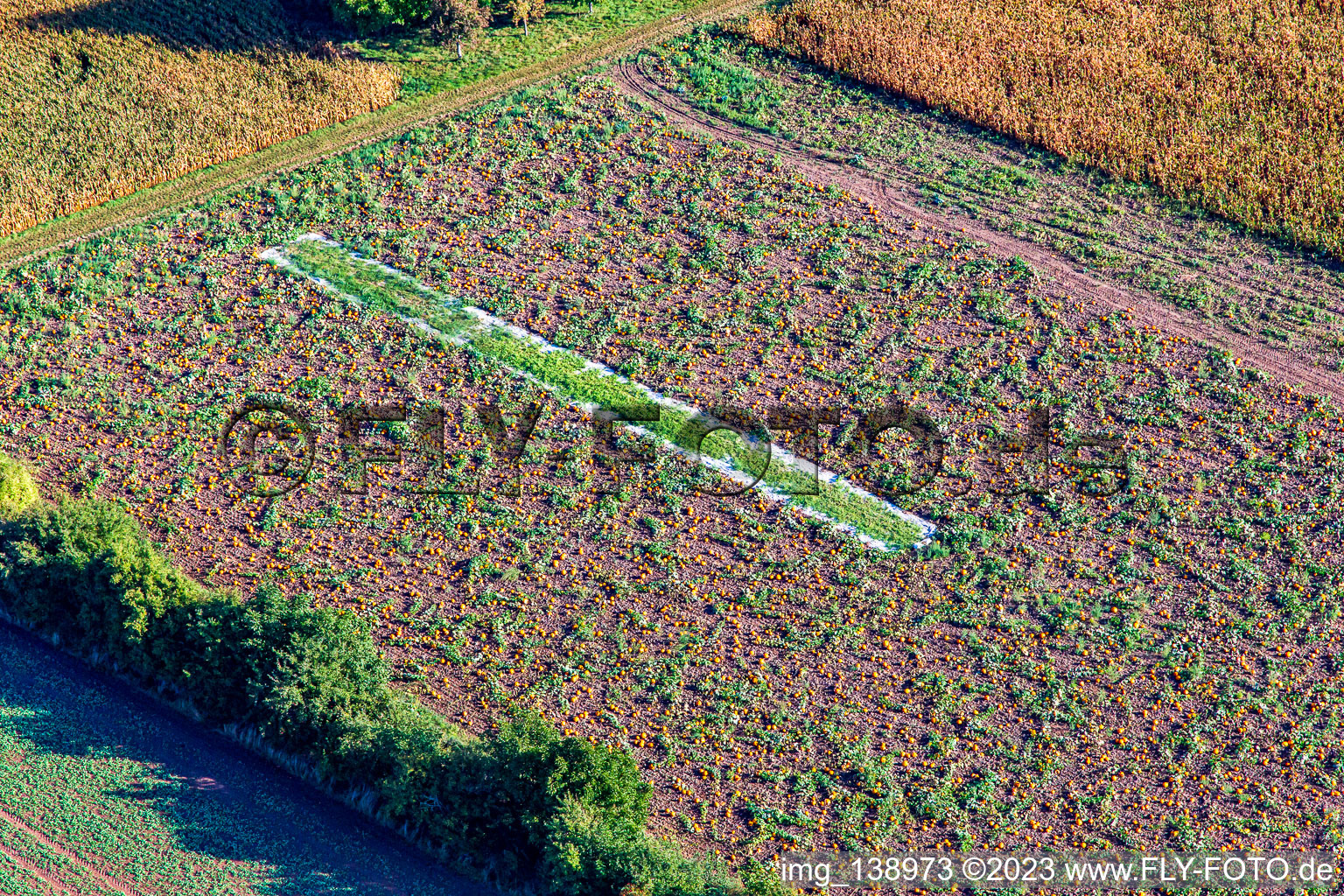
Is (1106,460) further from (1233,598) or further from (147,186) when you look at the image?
(147,186)

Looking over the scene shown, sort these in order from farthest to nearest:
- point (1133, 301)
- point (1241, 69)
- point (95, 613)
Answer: point (1241, 69) → point (1133, 301) → point (95, 613)

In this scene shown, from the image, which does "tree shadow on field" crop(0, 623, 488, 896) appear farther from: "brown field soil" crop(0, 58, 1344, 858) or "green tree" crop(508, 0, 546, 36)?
"green tree" crop(508, 0, 546, 36)

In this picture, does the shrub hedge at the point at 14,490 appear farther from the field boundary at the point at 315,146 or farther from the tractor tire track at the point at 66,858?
the field boundary at the point at 315,146

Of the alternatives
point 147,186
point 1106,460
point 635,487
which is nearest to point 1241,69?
point 1106,460

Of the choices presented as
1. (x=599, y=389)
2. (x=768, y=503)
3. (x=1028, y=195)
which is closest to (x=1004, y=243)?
(x=1028, y=195)

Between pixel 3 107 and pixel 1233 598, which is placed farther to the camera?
pixel 3 107

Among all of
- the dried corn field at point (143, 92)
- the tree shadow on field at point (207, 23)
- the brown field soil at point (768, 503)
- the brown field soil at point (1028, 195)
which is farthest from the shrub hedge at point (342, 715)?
the tree shadow on field at point (207, 23)
